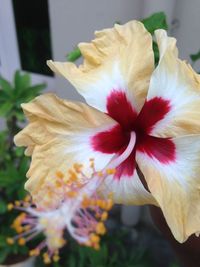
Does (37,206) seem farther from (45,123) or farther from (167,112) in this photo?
(167,112)

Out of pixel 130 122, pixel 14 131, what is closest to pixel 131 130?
pixel 130 122

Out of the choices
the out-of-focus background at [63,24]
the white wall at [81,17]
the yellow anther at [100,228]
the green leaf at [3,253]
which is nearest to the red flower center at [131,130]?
the yellow anther at [100,228]

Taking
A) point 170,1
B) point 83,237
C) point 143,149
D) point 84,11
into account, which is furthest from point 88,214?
point 84,11

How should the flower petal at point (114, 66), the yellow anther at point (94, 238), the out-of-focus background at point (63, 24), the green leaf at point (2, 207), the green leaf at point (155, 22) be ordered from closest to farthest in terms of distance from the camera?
the yellow anther at point (94, 238) < the flower petal at point (114, 66) < the green leaf at point (155, 22) < the out-of-focus background at point (63, 24) < the green leaf at point (2, 207)

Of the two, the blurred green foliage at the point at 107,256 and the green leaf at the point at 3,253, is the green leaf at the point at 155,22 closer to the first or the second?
the blurred green foliage at the point at 107,256

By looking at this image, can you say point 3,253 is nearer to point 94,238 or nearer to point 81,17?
point 81,17

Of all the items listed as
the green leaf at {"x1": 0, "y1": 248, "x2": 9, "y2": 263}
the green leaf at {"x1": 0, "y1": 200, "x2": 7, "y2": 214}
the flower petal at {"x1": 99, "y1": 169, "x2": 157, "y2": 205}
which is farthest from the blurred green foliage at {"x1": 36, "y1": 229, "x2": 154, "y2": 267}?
the flower petal at {"x1": 99, "y1": 169, "x2": 157, "y2": 205}
